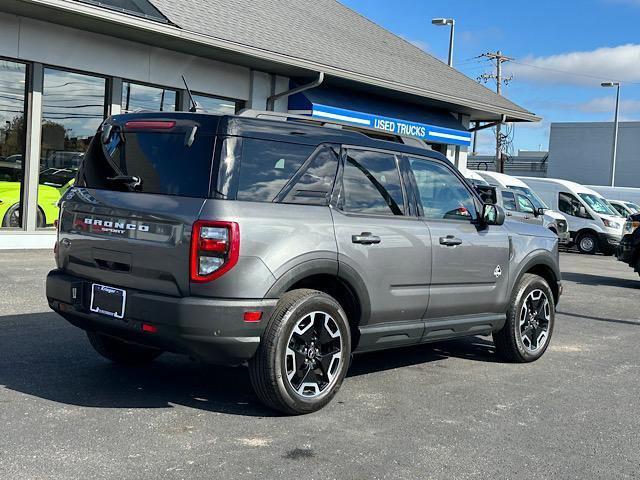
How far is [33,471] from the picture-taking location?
12.0ft

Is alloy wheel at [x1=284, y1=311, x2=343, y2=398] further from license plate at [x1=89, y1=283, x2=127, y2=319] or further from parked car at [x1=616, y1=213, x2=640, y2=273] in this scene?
parked car at [x1=616, y1=213, x2=640, y2=273]

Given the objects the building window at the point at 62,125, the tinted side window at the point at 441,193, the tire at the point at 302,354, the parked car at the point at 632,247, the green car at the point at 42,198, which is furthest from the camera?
the parked car at the point at 632,247

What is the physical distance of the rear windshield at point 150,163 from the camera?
458 centimetres

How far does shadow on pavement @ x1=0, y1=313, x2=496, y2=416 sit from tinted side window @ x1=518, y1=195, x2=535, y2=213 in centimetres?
1284

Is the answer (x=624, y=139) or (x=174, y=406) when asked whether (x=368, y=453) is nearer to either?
(x=174, y=406)

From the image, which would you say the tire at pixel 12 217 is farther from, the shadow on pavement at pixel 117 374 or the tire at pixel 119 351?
the tire at pixel 119 351

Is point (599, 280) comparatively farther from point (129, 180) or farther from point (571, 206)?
point (129, 180)

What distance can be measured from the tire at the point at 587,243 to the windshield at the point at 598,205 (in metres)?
0.82

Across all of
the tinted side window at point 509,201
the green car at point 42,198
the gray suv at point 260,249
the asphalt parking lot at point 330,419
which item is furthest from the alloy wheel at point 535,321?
the tinted side window at point 509,201

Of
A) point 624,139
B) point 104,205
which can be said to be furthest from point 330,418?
point 624,139

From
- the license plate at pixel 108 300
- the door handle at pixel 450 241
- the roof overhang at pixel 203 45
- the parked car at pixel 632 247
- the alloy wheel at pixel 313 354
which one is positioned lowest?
the alloy wheel at pixel 313 354

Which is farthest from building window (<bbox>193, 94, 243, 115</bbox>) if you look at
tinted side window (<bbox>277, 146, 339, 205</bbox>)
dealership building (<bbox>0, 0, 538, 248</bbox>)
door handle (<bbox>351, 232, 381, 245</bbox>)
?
door handle (<bbox>351, 232, 381, 245</bbox>)

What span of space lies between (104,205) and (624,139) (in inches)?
2084

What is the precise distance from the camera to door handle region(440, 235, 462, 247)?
5.73m
